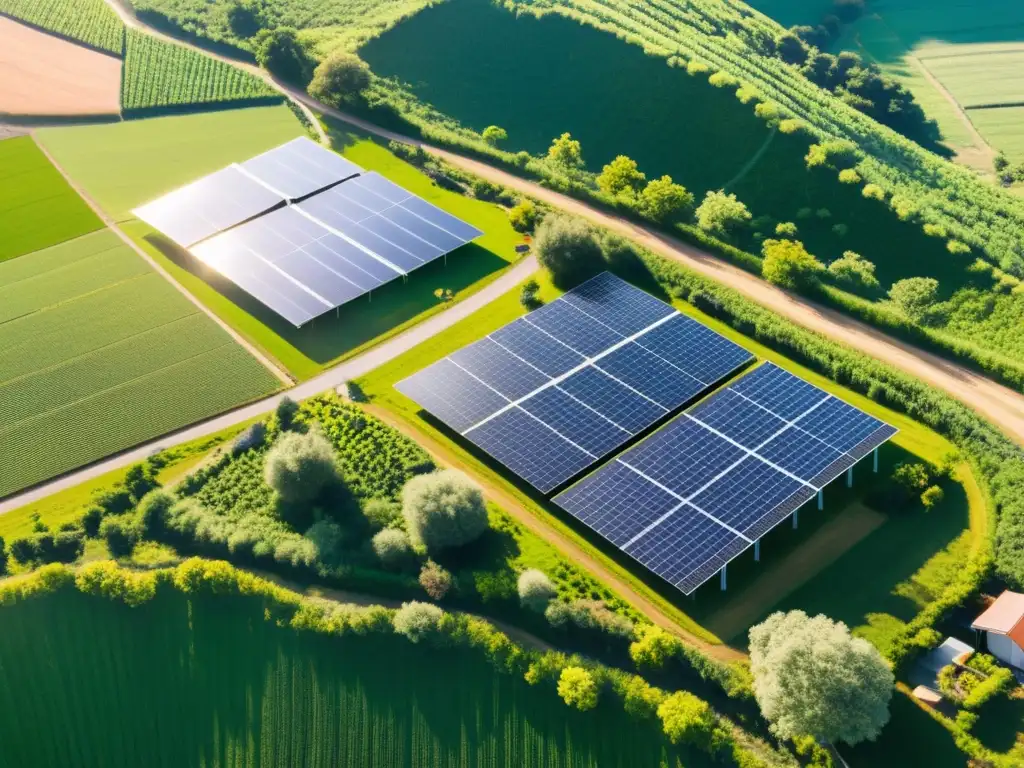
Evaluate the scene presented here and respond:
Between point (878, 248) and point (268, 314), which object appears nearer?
point (268, 314)

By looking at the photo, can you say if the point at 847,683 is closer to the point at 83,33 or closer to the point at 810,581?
the point at 810,581

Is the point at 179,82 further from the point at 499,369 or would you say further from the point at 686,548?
the point at 686,548

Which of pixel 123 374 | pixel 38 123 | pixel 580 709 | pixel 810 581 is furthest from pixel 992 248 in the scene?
pixel 38 123

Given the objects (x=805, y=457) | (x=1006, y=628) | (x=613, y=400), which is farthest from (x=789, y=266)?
(x=1006, y=628)

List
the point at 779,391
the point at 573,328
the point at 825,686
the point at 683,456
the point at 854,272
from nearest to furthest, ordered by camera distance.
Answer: the point at 825,686
the point at 683,456
the point at 779,391
the point at 573,328
the point at 854,272

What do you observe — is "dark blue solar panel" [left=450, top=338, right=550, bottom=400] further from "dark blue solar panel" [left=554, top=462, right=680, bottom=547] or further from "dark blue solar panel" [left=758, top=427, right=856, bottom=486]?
"dark blue solar panel" [left=758, top=427, right=856, bottom=486]
